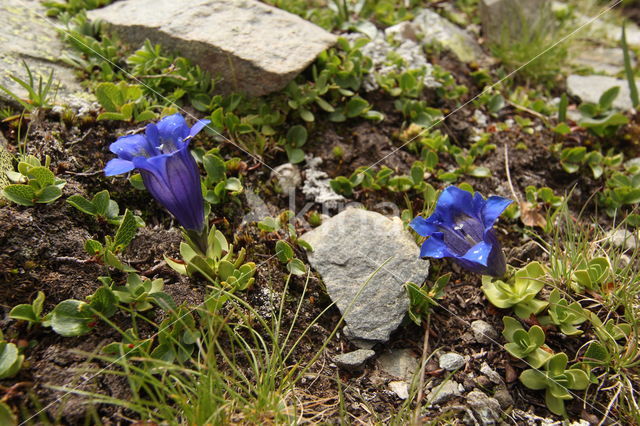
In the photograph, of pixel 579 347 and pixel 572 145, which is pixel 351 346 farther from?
pixel 572 145

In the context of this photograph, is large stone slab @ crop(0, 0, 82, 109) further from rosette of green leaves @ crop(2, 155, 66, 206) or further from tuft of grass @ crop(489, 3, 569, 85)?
tuft of grass @ crop(489, 3, 569, 85)

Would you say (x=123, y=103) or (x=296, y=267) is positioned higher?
(x=123, y=103)

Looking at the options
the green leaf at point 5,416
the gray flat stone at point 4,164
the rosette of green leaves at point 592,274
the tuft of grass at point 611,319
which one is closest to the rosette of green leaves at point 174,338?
the green leaf at point 5,416

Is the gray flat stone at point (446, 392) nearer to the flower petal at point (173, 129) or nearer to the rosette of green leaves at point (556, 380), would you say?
the rosette of green leaves at point (556, 380)

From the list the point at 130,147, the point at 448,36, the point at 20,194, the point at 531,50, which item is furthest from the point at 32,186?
the point at 531,50

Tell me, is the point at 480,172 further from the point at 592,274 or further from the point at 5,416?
the point at 5,416

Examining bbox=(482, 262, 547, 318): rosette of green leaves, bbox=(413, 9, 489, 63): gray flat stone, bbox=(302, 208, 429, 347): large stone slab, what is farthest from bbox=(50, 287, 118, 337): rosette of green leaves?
bbox=(413, 9, 489, 63): gray flat stone
